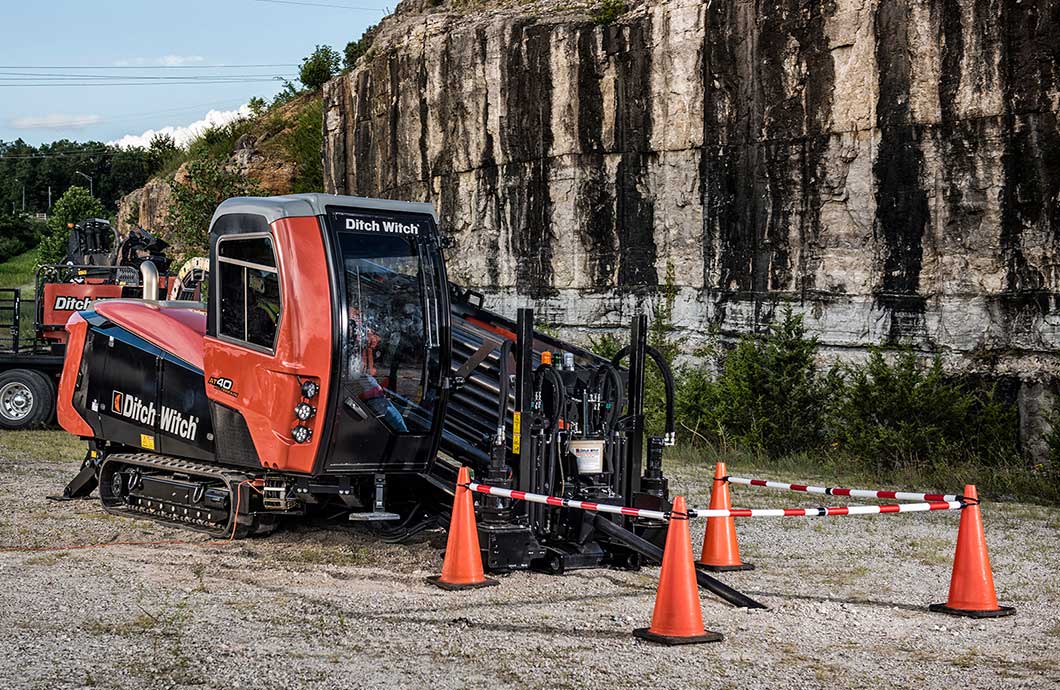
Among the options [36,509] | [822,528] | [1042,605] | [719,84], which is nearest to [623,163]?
[719,84]

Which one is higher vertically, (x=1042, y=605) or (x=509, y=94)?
(x=509, y=94)

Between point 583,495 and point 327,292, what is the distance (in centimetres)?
253

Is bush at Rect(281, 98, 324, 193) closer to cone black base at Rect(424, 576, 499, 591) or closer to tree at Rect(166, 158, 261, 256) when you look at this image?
tree at Rect(166, 158, 261, 256)

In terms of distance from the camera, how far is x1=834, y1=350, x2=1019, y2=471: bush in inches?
728

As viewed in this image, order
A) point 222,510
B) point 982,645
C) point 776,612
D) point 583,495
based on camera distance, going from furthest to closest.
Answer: point 222,510 < point 583,495 < point 776,612 < point 982,645

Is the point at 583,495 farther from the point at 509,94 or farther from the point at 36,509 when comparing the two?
the point at 509,94

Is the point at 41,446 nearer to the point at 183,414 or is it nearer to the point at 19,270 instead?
the point at 183,414

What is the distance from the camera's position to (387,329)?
10148 mm

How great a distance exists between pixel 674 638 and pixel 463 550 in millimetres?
2150

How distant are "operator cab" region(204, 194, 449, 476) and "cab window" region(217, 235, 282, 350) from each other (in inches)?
0.5

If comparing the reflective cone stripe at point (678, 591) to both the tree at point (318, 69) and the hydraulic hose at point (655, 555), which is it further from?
the tree at point (318, 69)

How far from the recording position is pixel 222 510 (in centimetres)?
1098

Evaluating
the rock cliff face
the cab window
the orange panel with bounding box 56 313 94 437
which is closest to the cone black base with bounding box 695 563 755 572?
the cab window

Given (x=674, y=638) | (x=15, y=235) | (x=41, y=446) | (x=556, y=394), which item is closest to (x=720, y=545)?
(x=556, y=394)
